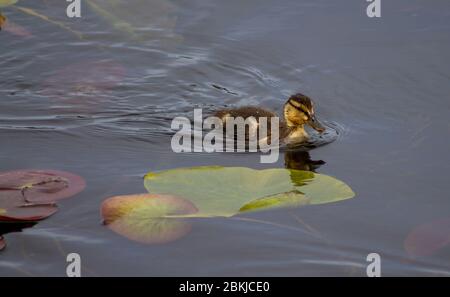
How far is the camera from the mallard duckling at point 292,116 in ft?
20.4

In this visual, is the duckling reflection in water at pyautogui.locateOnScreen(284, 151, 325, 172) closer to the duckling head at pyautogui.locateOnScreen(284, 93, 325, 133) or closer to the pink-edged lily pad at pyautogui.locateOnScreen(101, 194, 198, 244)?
the duckling head at pyautogui.locateOnScreen(284, 93, 325, 133)

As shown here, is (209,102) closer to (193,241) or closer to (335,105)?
(335,105)

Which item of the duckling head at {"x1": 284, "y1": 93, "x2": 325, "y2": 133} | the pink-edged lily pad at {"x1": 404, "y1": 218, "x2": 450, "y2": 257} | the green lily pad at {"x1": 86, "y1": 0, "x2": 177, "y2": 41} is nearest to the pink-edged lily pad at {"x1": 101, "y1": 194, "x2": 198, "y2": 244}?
the pink-edged lily pad at {"x1": 404, "y1": 218, "x2": 450, "y2": 257}

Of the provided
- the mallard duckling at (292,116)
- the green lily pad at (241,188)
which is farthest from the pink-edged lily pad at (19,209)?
the mallard duckling at (292,116)

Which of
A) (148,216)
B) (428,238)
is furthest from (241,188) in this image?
(428,238)

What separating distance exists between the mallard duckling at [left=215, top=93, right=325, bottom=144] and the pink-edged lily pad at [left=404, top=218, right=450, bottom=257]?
158 centimetres

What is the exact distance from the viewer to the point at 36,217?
4.65 metres

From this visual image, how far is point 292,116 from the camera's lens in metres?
6.29

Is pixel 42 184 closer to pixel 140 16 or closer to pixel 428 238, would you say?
pixel 428 238

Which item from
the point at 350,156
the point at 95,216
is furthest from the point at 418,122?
the point at 95,216

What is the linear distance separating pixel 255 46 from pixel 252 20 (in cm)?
38

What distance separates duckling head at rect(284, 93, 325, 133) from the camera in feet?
20.3

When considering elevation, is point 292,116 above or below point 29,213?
above

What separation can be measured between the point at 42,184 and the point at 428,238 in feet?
7.16
